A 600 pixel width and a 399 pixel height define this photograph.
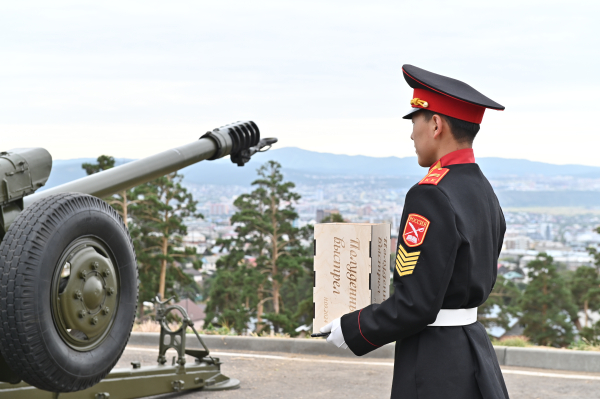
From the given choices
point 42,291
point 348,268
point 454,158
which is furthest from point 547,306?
point 348,268

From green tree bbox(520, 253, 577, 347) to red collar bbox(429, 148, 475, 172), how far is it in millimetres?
25804

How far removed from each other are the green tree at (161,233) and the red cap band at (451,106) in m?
23.0

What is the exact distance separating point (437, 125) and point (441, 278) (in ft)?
1.91

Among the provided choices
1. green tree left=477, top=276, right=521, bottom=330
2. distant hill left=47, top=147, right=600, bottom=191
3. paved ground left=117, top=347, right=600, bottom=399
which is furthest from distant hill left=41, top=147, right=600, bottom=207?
paved ground left=117, top=347, right=600, bottom=399

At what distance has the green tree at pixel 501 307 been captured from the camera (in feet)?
95.1

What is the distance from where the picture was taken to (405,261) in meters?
2.32

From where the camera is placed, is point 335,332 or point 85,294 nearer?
point 335,332

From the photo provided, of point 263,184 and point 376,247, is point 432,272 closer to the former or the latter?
point 376,247

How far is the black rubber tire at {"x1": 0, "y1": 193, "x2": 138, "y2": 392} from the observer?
324 cm

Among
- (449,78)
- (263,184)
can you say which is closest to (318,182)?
(263,184)

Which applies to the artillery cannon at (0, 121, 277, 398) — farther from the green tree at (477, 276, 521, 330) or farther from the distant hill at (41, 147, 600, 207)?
the distant hill at (41, 147, 600, 207)

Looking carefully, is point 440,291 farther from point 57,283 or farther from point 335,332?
point 57,283

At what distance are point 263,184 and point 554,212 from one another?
176 ft

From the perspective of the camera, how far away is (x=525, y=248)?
54812 mm
